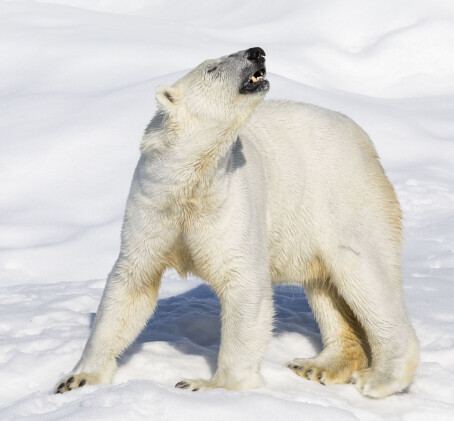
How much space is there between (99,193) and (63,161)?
0.83 metres

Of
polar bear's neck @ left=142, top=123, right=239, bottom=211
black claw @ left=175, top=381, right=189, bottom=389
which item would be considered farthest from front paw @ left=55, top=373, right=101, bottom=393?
polar bear's neck @ left=142, top=123, right=239, bottom=211

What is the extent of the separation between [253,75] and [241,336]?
110 centimetres

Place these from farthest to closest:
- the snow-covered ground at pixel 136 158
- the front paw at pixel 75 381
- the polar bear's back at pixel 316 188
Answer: the polar bear's back at pixel 316 188
the snow-covered ground at pixel 136 158
the front paw at pixel 75 381

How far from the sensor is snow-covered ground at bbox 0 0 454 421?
3533 mm

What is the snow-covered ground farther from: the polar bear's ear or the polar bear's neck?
the polar bear's ear

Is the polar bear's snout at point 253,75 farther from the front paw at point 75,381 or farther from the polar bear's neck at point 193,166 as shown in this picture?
the front paw at point 75,381

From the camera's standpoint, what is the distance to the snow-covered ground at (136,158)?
139 inches

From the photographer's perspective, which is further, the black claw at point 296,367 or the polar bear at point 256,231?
the black claw at point 296,367

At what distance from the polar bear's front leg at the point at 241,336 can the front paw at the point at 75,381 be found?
1.24 ft

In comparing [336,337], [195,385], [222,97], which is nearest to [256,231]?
[222,97]

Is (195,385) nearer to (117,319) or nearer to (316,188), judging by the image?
(117,319)

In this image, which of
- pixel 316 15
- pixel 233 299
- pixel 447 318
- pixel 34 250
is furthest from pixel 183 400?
pixel 316 15

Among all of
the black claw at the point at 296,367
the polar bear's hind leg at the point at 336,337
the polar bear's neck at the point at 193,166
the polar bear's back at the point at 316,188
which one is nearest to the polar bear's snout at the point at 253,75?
the polar bear's neck at the point at 193,166

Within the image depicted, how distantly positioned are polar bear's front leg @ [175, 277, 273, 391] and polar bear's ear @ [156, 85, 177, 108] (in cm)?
79
